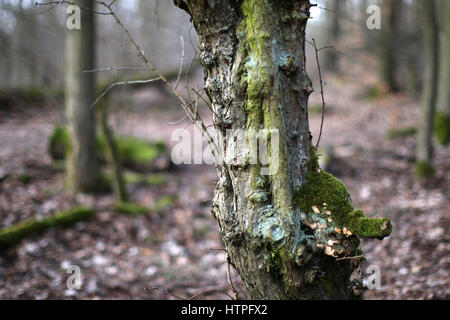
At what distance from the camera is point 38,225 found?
484 centimetres

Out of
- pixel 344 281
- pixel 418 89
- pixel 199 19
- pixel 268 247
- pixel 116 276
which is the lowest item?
pixel 116 276

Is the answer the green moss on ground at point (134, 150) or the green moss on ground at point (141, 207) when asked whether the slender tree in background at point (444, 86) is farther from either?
the green moss on ground at point (134, 150)

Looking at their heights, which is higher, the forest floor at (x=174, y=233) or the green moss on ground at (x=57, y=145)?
the green moss on ground at (x=57, y=145)

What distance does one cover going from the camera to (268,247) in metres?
2.33

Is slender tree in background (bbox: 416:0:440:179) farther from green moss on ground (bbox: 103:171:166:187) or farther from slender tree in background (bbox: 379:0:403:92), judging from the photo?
slender tree in background (bbox: 379:0:403:92)

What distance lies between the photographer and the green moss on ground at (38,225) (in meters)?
4.39

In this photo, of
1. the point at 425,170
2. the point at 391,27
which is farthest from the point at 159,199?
the point at 391,27

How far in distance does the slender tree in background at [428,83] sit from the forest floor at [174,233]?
400 mm

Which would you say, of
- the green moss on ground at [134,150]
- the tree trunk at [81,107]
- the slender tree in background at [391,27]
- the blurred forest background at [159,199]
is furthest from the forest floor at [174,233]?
the slender tree in background at [391,27]

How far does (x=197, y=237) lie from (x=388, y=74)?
1193cm

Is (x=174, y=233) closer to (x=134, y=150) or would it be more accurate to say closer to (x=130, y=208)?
(x=130, y=208)

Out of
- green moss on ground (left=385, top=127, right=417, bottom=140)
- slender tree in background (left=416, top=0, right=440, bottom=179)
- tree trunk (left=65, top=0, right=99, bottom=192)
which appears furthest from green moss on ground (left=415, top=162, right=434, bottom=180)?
tree trunk (left=65, top=0, right=99, bottom=192)
